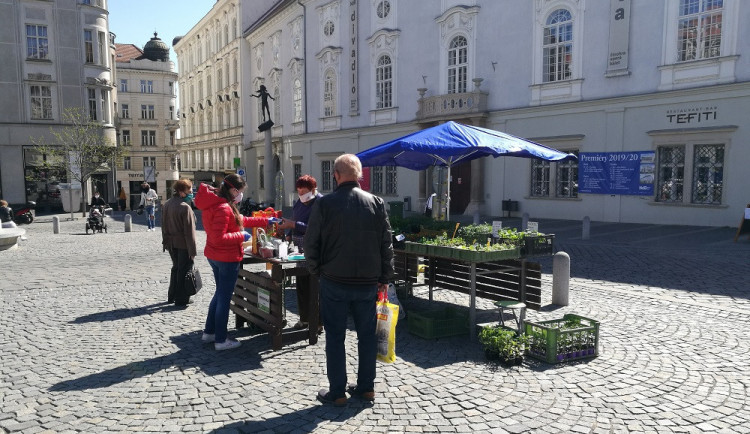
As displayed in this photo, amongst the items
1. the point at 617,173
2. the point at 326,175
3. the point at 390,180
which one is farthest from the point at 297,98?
the point at 617,173

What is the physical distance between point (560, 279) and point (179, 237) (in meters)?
5.62

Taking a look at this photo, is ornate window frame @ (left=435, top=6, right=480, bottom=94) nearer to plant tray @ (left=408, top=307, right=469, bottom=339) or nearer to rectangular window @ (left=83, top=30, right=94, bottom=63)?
plant tray @ (left=408, top=307, right=469, bottom=339)

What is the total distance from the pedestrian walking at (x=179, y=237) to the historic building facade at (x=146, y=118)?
5946 centimetres

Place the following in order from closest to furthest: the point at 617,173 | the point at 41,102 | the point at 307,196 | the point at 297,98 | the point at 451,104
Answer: the point at 307,196
the point at 617,173
the point at 451,104
the point at 41,102
the point at 297,98

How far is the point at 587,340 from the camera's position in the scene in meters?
5.92

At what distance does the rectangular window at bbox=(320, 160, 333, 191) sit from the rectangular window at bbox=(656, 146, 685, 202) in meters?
20.0

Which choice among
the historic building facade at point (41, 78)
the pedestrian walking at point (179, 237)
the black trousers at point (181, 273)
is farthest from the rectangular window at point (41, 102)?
the black trousers at point (181, 273)

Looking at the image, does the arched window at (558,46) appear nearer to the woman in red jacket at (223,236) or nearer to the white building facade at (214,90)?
the woman in red jacket at (223,236)

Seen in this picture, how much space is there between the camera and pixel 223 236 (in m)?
5.88

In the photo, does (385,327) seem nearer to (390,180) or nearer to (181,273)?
(181,273)

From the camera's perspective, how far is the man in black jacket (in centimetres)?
450

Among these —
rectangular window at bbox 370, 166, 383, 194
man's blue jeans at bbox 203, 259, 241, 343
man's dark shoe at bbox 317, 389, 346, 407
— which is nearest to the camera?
man's dark shoe at bbox 317, 389, 346, 407

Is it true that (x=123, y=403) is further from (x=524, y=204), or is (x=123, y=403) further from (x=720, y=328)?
(x=524, y=204)

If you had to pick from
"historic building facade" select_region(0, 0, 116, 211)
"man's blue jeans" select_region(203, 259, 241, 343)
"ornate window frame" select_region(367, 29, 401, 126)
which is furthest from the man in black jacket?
"historic building facade" select_region(0, 0, 116, 211)
